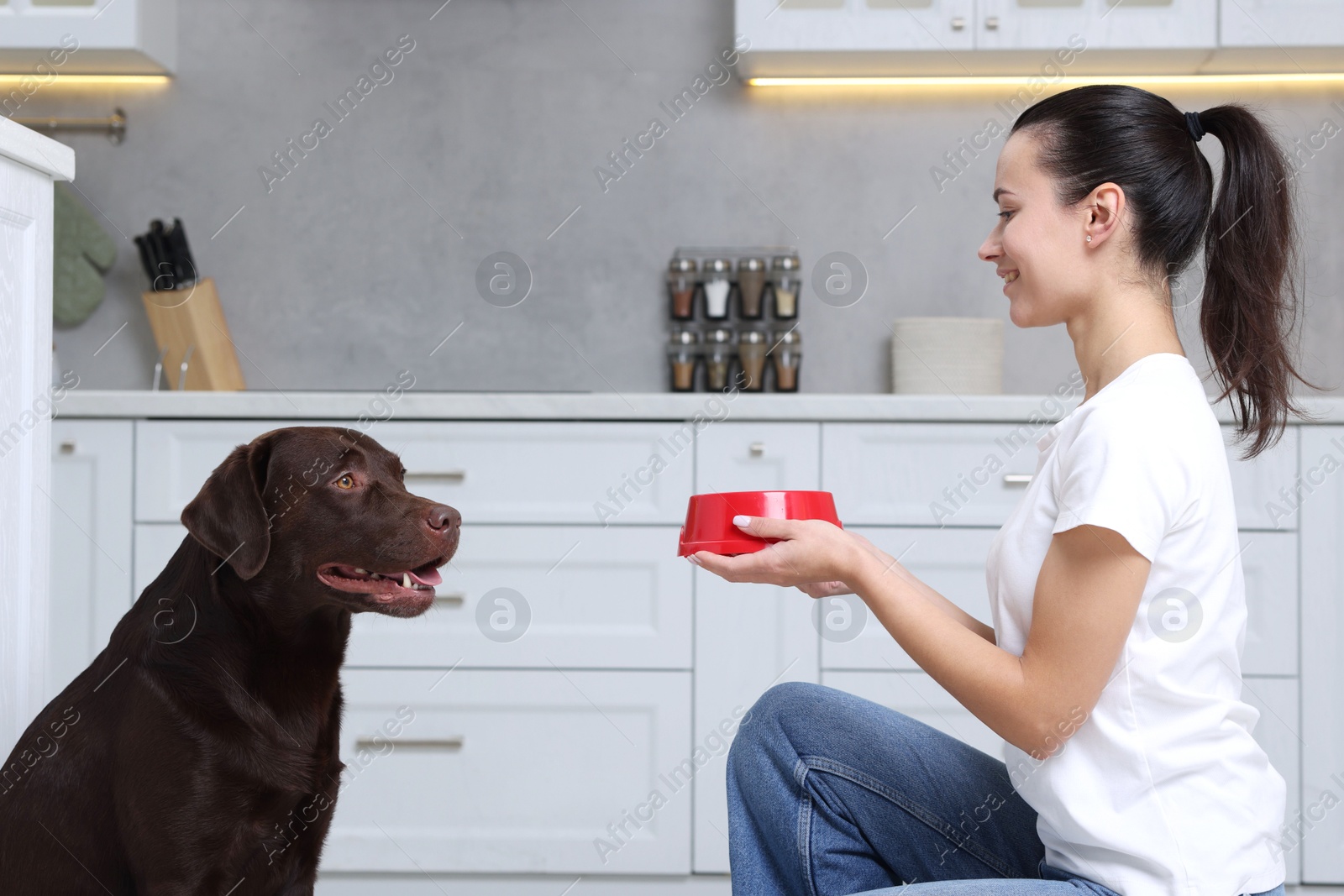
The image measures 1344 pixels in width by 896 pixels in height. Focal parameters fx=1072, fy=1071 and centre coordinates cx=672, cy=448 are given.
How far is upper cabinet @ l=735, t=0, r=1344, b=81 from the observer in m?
2.22

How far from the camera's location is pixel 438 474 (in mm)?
1949

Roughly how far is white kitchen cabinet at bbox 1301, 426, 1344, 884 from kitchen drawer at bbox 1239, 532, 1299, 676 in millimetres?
21

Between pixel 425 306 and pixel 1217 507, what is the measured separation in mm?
2055

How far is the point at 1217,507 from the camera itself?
0.87 m

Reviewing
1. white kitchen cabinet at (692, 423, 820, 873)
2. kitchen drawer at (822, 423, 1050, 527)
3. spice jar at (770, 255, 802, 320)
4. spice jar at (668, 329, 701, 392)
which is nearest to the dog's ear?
white kitchen cabinet at (692, 423, 820, 873)

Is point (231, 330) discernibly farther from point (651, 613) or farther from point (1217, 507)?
point (1217, 507)

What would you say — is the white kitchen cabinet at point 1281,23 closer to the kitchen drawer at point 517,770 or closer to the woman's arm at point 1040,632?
the kitchen drawer at point 517,770

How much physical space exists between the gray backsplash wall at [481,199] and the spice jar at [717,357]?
0.15 metres

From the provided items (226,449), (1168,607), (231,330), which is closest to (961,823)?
(1168,607)

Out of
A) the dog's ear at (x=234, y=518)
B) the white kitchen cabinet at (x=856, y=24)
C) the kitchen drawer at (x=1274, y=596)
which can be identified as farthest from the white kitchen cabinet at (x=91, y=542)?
the kitchen drawer at (x=1274, y=596)

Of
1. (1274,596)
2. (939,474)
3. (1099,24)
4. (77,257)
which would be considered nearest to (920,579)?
(939,474)

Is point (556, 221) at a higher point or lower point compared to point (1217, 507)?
higher

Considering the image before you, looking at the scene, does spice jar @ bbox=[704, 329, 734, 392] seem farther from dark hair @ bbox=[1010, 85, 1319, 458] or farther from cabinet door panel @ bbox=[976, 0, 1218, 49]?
dark hair @ bbox=[1010, 85, 1319, 458]

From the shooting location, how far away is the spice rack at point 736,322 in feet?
8.07
